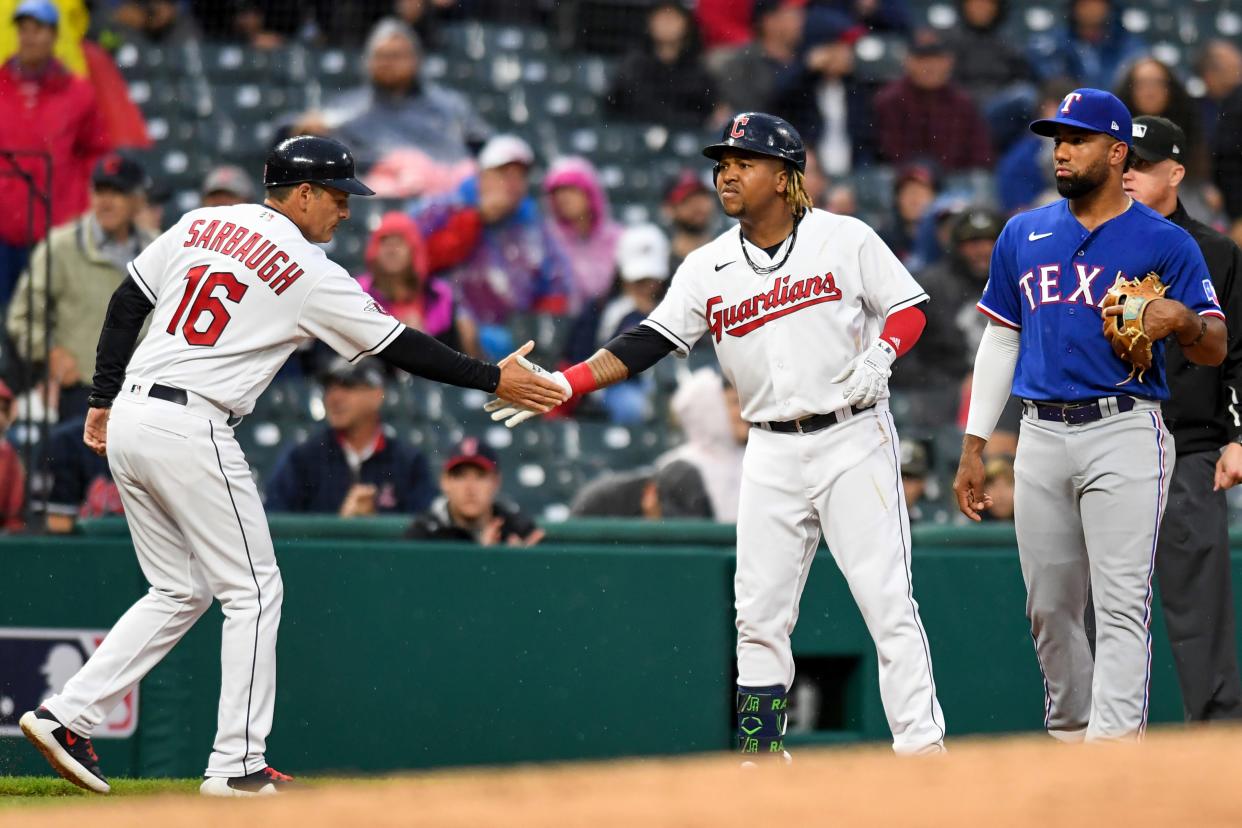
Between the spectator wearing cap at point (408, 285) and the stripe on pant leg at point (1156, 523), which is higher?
the spectator wearing cap at point (408, 285)

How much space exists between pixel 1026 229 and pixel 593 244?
170 inches

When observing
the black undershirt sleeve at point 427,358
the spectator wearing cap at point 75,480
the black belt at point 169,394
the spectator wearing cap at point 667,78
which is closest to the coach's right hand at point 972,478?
the black undershirt sleeve at point 427,358

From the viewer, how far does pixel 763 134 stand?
17.7 ft

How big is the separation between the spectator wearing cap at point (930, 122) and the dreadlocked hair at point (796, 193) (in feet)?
15.2

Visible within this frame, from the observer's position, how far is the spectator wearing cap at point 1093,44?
10.8m

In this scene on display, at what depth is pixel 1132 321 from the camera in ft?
16.0

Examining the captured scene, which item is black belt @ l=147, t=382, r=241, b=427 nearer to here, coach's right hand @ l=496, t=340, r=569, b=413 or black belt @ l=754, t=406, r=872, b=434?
coach's right hand @ l=496, t=340, r=569, b=413

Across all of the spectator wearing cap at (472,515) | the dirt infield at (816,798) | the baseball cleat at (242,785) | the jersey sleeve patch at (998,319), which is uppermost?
the jersey sleeve patch at (998,319)

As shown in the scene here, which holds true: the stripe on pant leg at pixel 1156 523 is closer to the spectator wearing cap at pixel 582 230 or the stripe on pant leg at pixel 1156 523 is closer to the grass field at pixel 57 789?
the grass field at pixel 57 789

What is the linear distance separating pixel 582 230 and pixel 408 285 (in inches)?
51.6

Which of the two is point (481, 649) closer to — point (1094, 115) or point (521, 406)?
point (521, 406)

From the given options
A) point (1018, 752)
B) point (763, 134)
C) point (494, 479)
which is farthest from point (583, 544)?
point (1018, 752)

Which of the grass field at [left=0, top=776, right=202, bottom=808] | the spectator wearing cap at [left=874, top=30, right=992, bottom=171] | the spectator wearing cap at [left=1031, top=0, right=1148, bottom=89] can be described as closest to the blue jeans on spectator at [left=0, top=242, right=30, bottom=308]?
the grass field at [left=0, top=776, right=202, bottom=808]

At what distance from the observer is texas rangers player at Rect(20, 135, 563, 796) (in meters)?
5.17
